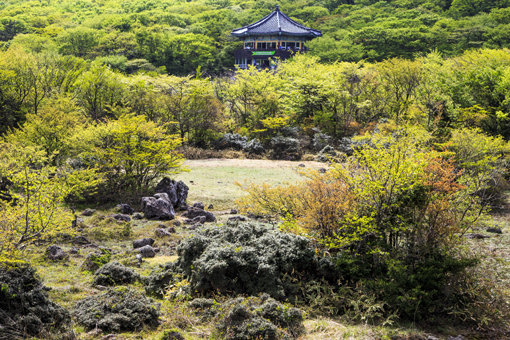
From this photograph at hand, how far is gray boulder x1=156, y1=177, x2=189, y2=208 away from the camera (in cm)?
1370

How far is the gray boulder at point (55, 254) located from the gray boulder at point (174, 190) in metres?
5.10

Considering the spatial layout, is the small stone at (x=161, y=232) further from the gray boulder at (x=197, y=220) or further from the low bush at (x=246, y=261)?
the low bush at (x=246, y=261)

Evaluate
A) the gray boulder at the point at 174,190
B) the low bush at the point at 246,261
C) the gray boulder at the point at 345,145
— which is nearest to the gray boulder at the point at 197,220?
the gray boulder at the point at 174,190

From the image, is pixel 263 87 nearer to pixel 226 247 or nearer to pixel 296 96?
pixel 296 96

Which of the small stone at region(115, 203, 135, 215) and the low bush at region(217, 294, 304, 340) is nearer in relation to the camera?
the low bush at region(217, 294, 304, 340)

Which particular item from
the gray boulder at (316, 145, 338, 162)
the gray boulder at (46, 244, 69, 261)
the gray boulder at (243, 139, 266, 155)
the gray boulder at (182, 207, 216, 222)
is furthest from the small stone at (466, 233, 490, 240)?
the gray boulder at (243, 139, 266, 155)

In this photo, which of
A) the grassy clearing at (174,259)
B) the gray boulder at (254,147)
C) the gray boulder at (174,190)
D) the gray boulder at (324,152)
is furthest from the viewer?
the gray boulder at (254,147)

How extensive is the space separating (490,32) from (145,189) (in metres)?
33.0

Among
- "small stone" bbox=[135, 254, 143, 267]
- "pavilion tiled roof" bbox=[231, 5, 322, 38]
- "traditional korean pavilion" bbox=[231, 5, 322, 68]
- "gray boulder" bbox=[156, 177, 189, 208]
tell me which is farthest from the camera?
"traditional korean pavilion" bbox=[231, 5, 322, 68]

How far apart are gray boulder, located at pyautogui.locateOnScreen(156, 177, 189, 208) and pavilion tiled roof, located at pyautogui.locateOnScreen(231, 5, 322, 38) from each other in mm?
31657

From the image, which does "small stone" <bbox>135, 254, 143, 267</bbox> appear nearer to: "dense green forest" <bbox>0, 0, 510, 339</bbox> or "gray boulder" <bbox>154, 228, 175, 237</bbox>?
"dense green forest" <bbox>0, 0, 510, 339</bbox>

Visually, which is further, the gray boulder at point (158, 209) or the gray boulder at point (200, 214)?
the gray boulder at point (200, 214)

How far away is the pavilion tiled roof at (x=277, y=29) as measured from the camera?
42.4 meters

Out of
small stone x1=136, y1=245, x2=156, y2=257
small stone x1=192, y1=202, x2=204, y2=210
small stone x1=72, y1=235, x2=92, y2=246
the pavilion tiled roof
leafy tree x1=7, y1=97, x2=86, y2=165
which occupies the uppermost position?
the pavilion tiled roof
